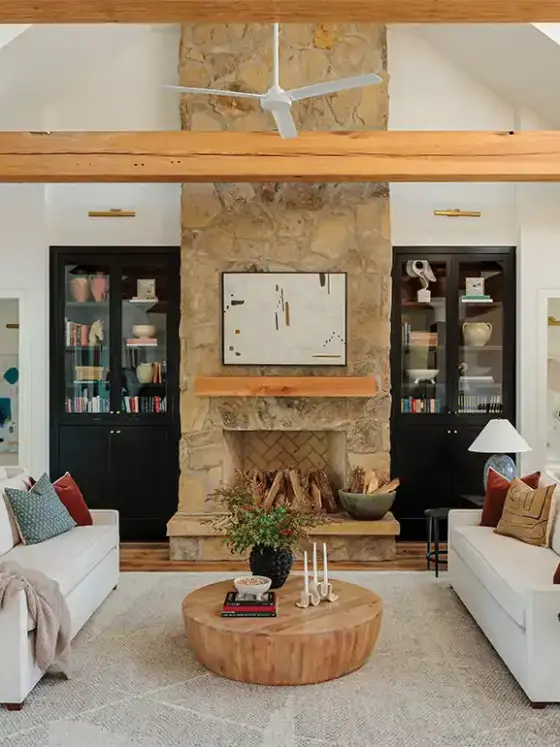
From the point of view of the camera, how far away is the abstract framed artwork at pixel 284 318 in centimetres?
667

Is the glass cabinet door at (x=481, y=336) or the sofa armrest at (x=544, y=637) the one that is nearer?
the sofa armrest at (x=544, y=637)

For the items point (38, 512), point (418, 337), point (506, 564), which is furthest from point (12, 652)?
point (418, 337)

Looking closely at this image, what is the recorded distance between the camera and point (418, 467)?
7.18m

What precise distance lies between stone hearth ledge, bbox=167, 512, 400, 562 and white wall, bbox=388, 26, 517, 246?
2531 mm

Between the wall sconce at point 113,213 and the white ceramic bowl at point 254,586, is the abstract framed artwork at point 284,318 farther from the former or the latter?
the white ceramic bowl at point 254,586

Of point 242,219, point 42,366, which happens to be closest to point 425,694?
point 242,219

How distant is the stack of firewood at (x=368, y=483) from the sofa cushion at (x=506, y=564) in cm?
115

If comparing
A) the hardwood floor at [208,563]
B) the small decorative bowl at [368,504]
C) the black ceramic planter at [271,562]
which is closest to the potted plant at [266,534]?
the black ceramic planter at [271,562]

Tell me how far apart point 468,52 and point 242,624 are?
16.7 ft

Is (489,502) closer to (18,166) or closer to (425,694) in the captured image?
(425,694)

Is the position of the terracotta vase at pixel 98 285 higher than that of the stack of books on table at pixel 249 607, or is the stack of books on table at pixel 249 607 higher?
the terracotta vase at pixel 98 285

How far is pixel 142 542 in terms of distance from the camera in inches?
281

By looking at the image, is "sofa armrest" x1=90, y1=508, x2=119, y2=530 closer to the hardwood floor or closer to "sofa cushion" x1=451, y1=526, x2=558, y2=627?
the hardwood floor

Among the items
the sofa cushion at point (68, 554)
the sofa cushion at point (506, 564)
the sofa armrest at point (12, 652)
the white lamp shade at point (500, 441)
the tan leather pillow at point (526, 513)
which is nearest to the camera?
the sofa armrest at point (12, 652)
